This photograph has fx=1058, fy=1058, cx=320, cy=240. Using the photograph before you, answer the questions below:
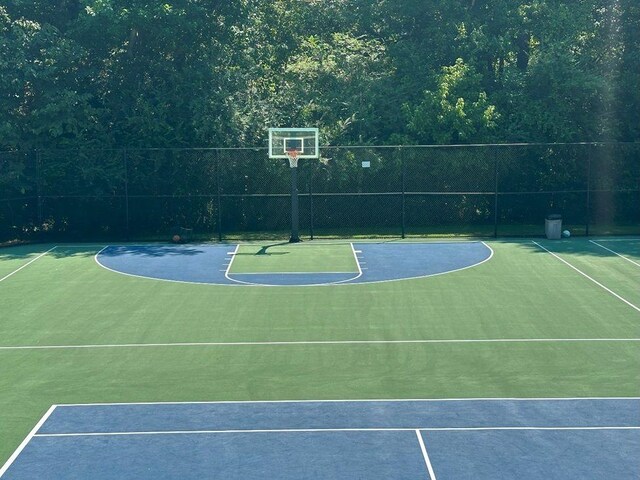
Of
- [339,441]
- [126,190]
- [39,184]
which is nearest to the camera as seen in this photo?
[339,441]

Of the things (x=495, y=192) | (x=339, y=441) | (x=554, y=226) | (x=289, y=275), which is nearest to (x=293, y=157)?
(x=289, y=275)

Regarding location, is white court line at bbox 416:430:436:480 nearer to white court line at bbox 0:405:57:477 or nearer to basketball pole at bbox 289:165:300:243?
white court line at bbox 0:405:57:477

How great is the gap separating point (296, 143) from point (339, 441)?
21.0m

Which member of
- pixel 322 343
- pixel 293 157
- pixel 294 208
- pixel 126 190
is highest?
pixel 293 157

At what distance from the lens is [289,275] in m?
29.1

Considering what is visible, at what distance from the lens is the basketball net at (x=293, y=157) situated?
3506cm

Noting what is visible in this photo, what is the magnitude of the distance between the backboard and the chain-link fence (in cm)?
173

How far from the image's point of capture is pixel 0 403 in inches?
689

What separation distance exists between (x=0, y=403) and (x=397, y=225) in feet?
74.1

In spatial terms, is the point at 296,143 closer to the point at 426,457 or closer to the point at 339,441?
the point at 339,441

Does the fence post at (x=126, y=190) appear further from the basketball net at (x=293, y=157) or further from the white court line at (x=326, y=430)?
the white court line at (x=326, y=430)

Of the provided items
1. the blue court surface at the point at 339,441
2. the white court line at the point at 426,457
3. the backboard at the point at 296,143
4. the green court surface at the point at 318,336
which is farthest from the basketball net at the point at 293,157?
the white court line at the point at 426,457

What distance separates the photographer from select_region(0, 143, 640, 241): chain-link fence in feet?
120

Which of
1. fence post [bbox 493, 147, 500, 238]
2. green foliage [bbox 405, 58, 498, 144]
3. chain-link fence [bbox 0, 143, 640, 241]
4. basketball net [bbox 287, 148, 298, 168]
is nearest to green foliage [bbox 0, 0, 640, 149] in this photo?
green foliage [bbox 405, 58, 498, 144]
